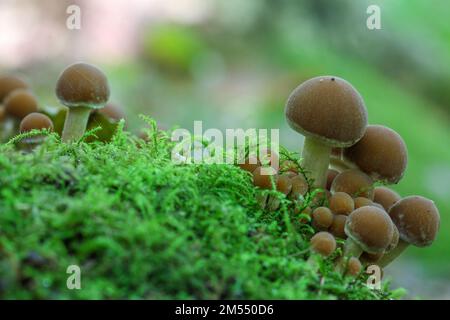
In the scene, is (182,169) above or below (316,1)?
below

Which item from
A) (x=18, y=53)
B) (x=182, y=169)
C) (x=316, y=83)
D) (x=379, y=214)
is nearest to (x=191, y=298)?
(x=182, y=169)

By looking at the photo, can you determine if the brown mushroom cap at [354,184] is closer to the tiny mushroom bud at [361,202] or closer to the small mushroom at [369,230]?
the tiny mushroom bud at [361,202]

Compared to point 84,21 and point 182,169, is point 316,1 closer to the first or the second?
point 84,21

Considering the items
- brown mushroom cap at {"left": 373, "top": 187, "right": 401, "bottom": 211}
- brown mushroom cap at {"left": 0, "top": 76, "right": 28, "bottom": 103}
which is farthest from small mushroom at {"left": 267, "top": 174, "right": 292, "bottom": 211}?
brown mushroom cap at {"left": 0, "top": 76, "right": 28, "bottom": 103}

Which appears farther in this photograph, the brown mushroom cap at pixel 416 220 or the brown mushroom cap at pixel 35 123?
the brown mushroom cap at pixel 35 123

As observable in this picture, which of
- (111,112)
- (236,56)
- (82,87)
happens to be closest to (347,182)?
(82,87)

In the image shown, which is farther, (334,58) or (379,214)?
(334,58)

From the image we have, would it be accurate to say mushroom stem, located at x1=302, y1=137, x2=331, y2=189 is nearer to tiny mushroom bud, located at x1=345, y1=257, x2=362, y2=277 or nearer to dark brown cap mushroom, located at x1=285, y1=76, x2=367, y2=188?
dark brown cap mushroom, located at x1=285, y1=76, x2=367, y2=188

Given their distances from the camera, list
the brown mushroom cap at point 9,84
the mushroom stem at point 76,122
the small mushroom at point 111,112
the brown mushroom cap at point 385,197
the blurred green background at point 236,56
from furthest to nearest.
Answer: the blurred green background at point 236,56 < the brown mushroom cap at point 9,84 < the small mushroom at point 111,112 < the mushroom stem at point 76,122 < the brown mushroom cap at point 385,197

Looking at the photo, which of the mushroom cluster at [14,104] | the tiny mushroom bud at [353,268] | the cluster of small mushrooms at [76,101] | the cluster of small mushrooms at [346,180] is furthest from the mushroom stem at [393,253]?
the mushroom cluster at [14,104]
